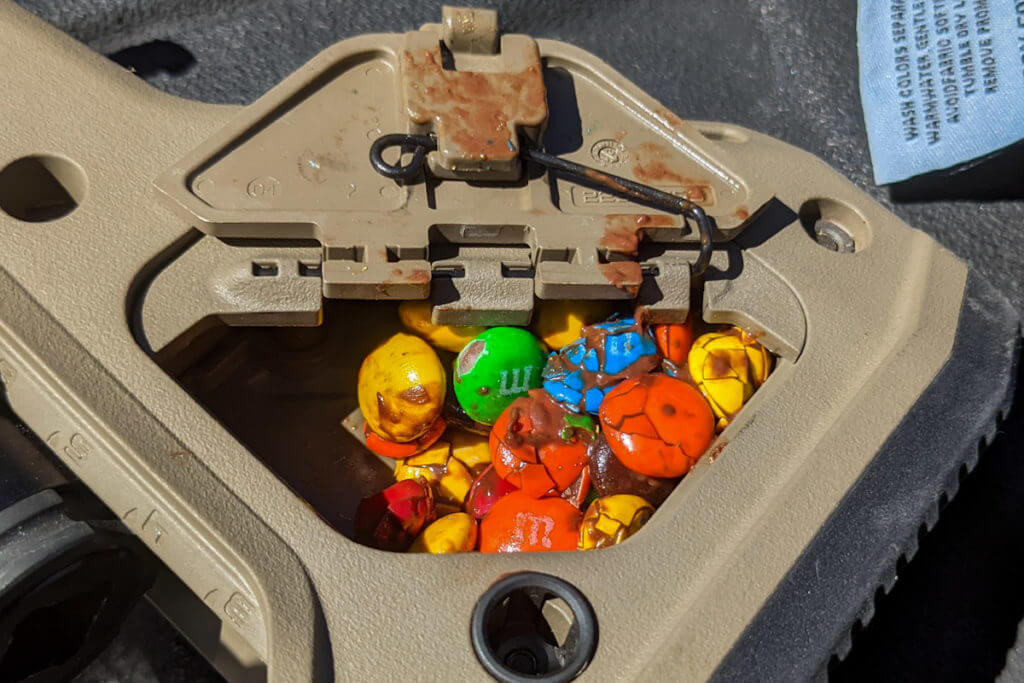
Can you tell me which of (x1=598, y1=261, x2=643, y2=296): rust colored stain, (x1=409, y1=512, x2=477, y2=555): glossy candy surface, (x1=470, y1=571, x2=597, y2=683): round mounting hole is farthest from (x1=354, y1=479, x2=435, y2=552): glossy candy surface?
(x1=598, y1=261, x2=643, y2=296): rust colored stain

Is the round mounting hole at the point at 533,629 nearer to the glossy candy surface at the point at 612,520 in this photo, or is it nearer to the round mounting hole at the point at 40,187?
the glossy candy surface at the point at 612,520

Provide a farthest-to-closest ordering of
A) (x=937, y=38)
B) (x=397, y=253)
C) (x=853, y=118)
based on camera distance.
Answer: (x=853, y=118)
(x=937, y=38)
(x=397, y=253)

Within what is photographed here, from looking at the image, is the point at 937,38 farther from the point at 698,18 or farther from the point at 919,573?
the point at 919,573

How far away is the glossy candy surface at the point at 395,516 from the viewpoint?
32.7 inches

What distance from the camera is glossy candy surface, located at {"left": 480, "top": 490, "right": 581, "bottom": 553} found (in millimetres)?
800

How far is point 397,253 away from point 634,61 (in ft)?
2.35

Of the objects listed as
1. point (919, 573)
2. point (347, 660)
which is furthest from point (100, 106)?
point (919, 573)

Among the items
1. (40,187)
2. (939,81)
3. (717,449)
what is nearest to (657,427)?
(717,449)

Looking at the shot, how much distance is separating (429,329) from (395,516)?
0.58ft

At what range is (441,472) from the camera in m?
0.92

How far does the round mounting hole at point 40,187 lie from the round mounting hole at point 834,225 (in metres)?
0.68

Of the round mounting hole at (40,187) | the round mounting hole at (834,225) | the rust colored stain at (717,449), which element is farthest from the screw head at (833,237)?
the round mounting hole at (40,187)

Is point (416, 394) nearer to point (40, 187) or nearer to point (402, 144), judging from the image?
point (402, 144)

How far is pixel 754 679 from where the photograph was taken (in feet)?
2.27
